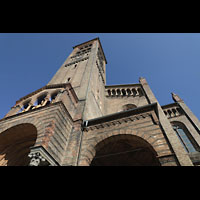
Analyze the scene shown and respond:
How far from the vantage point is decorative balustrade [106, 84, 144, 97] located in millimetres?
19741

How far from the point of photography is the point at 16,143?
30.7 feet

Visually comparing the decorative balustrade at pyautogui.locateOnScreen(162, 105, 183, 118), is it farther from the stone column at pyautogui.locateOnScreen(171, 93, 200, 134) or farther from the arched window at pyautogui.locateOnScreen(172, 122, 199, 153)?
the arched window at pyautogui.locateOnScreen(172, 122, 199, 153)

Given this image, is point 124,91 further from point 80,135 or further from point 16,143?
point 16,143

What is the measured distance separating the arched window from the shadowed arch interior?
1386cm

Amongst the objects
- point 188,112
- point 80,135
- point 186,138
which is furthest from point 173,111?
point 80,135

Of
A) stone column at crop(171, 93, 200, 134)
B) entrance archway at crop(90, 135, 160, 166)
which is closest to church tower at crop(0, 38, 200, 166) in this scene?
entrance archway at crop(90, 135, 160, 166)

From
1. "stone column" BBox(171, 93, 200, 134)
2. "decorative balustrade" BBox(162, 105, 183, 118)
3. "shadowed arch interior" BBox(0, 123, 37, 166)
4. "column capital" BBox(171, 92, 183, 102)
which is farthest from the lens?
"column capital" BBox(171, 92, 183, 102)

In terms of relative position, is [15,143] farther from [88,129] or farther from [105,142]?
[105,142]

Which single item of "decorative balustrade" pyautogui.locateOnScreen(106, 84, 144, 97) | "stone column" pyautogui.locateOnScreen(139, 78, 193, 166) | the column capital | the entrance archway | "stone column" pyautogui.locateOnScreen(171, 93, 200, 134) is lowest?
"stone column" pyautogui.locateOnScreen(139, 78, 193, 166)
